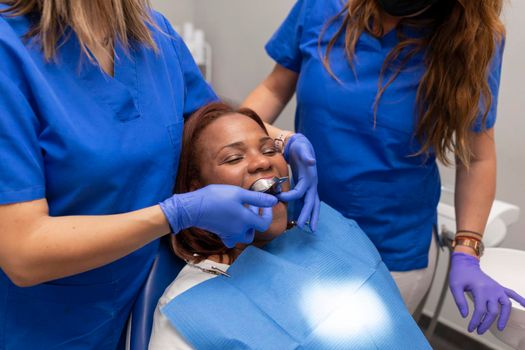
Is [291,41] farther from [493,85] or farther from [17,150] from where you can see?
[17,150]

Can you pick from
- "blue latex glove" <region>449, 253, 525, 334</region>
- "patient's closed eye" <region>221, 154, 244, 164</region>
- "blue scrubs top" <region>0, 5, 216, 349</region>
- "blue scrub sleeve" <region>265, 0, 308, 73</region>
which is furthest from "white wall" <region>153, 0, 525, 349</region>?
"blue scrubs top" <region>0, 5, 216, 349</region>

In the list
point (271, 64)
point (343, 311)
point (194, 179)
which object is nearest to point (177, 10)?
point (271, 64)

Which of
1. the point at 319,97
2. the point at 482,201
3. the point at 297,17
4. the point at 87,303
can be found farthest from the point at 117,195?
the point at 482,201

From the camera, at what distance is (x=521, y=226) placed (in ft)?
5.76

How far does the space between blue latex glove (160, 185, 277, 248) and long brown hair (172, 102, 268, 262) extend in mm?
222

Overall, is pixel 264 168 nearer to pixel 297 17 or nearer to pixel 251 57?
pixel 297 17

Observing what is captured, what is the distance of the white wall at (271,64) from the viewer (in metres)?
1.65

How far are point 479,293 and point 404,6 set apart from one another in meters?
0.71

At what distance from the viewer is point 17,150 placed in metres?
0.68

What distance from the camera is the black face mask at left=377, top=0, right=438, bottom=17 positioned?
42.4 inches

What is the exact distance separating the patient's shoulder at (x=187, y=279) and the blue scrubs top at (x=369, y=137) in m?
0.42

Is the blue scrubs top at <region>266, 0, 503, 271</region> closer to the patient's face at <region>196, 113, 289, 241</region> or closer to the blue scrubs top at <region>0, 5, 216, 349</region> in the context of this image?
the patient's face at <region>196, 113, 289, 241</region>

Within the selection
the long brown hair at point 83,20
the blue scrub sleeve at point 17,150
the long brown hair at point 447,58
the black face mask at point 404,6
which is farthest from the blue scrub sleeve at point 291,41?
the blue scrub sleeve at point 17,150

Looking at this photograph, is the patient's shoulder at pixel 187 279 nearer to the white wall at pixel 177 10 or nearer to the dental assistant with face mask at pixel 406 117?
the dental assistant with face mask at pixel 406 117
